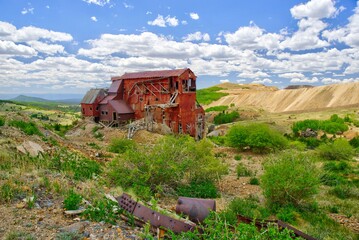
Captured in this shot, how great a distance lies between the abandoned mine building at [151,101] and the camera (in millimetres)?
29734

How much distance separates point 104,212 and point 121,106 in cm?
2760

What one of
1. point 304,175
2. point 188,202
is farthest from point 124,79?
point 188,202

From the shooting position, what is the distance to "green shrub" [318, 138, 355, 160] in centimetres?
2223

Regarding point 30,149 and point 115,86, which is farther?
point 115,86

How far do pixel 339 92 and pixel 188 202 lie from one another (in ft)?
190

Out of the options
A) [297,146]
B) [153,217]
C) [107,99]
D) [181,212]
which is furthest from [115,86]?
[153,217]

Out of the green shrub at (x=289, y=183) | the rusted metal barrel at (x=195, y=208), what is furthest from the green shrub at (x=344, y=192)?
the rusted metal barrel at (x=195, y=208)

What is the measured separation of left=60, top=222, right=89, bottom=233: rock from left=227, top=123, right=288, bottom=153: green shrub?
731 inches

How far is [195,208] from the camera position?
20.1 feet

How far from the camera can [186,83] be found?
1200 inches

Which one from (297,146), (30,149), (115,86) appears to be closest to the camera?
(30,149)

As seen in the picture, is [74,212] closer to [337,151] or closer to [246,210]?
[246,210]

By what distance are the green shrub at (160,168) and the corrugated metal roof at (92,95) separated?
24337 millimetres

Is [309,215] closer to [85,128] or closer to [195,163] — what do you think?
[195,163]
